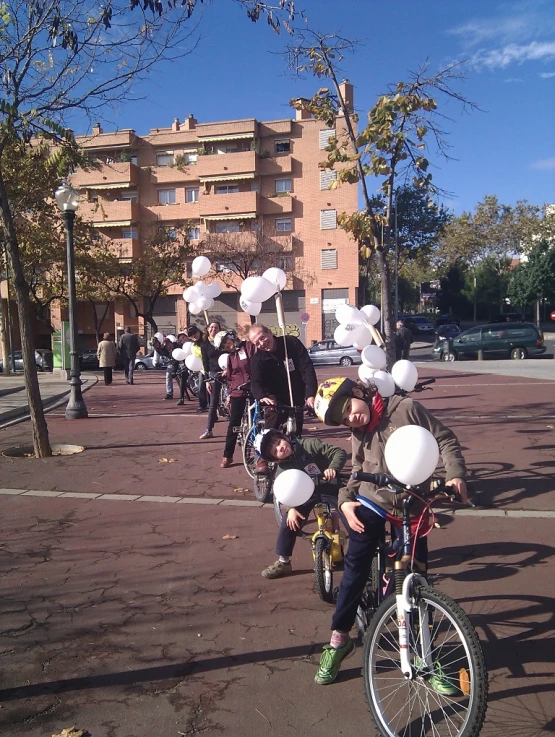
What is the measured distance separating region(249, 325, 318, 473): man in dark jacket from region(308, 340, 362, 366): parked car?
2454 cm

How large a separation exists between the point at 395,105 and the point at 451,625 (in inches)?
213

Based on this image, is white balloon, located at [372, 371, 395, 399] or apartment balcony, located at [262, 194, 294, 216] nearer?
white balloon, located at [372, 371, 395, 399]

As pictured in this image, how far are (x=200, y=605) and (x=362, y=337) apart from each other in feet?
8.22

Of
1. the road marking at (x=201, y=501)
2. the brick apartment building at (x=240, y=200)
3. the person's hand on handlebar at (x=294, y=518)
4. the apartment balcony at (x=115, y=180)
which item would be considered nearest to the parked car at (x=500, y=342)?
the brick apartment building at (x=240, y=200)

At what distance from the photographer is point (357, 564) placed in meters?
3.06

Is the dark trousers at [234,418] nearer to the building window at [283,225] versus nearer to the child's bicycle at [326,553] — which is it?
the child's bicycle at [326,553]

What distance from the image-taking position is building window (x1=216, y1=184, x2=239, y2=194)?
148 ft

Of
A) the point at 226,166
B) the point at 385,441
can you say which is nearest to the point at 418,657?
the point at 385,441

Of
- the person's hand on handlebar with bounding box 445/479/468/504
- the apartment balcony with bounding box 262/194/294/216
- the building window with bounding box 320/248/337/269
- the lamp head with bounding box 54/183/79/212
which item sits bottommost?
the person's hand on handlebar with bounding box 445/479/468/504

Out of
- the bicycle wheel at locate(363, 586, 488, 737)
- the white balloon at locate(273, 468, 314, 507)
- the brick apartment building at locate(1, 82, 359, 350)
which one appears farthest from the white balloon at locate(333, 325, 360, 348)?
the brick apartment building at locate(1, 82, 359, 350)

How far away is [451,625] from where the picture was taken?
256cm

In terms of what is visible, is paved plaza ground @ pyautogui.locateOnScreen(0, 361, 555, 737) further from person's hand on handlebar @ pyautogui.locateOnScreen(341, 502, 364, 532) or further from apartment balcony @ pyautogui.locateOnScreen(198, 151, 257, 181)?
apartment balcony @ pyautogui.locateOnScreen(198, 151, 257, 181)

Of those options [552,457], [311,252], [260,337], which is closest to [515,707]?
[260,337]

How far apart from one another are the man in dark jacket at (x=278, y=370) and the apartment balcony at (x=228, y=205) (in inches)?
1531
